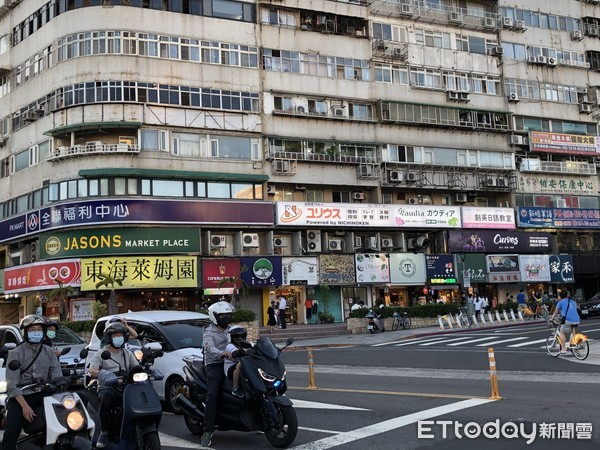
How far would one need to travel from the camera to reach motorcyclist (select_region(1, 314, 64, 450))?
7.16 meters

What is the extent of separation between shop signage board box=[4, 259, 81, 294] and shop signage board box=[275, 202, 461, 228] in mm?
12314

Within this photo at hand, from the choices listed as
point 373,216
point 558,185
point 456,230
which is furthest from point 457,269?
point 558,185

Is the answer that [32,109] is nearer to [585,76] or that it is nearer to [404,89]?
[404,89]

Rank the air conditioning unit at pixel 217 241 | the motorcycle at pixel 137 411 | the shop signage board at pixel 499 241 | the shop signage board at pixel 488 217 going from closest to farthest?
the motorcycle at pixel 137 411 < the air conditioning unit at pixel 217 241 < the shop signage board at pixel 499 241 < the shop signage board at pixel 488 217

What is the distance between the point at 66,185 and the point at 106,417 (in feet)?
110

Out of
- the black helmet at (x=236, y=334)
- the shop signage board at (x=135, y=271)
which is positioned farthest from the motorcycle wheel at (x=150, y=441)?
the shop signage board at (x=135, y=271)

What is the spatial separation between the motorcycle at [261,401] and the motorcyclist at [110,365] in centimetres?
138

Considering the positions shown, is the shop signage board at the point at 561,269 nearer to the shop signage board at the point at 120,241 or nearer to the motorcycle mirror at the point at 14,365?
the shop signage board at the point at 120,241

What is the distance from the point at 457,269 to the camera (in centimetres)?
4703

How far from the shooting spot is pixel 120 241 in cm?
3756

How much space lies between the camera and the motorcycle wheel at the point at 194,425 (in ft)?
30.8

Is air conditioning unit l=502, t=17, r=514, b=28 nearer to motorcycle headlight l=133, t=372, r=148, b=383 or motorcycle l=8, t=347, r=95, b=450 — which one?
motorcycle headlight l=133, t=372, r=148, b=383

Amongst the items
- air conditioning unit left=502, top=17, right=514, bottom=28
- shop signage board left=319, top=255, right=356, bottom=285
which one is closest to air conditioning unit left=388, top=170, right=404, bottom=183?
shop signage board left=319, top=255, right=356, bottom=285

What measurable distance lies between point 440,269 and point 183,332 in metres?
36.3
